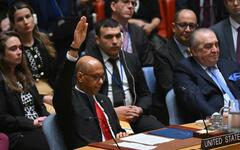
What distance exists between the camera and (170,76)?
6191 millimetres

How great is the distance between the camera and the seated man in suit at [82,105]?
4.35m

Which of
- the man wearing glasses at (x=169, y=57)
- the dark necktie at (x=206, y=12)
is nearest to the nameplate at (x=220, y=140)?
the man wearing glasses at (x=169, y=57)

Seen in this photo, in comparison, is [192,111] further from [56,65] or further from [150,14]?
[150,14]

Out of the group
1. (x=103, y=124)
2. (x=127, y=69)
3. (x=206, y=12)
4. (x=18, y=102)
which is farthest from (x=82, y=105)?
(x=206, y=12)

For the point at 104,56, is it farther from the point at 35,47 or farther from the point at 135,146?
A: the point at 135,146

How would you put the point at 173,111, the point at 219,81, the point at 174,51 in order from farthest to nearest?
1. the point at 174,51
2. the point at 219,81
3. the point at 173,111

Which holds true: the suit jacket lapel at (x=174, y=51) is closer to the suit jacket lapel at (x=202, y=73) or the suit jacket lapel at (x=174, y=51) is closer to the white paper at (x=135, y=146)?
the suit jacket lapel at (x=202, y=73)

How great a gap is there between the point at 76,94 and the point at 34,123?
2.81 ft

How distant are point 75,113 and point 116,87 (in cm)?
134


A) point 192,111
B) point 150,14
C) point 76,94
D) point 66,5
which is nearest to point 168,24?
point 150,14

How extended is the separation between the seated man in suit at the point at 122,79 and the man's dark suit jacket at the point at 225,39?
0.86 metres

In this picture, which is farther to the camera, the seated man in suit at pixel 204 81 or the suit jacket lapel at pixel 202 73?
the suit jacket lapel at pixel 202 73

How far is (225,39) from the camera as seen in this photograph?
20.9ft

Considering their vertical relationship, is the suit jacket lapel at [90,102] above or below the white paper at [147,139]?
above
